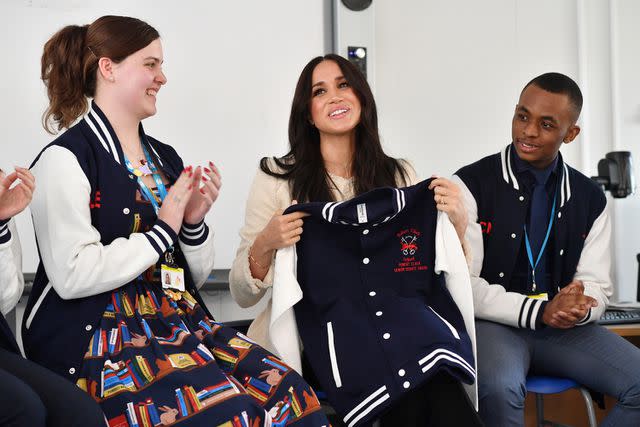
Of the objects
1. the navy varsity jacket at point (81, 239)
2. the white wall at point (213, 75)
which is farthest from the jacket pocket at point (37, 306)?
the white wall at point (213, 75)

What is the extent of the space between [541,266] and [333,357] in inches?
37.3

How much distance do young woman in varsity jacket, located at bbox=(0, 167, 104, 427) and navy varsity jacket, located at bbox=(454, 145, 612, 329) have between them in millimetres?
1441

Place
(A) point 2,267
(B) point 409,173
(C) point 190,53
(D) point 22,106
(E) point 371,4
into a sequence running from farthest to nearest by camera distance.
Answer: (E) point 371,4 → (C) point 190,53 → (D) point 22,106 → (B) point 409,173 → (A) point 2,267

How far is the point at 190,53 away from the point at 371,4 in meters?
0.94

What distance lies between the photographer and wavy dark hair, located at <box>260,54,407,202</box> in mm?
2867

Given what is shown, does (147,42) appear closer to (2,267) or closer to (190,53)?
(2,267)

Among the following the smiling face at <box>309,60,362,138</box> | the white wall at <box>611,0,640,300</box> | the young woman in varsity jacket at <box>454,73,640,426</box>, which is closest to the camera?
the young woman in varsity jacket at <box>454,73,640,426</box>

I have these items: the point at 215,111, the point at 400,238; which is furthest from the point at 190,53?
the point at 400,238

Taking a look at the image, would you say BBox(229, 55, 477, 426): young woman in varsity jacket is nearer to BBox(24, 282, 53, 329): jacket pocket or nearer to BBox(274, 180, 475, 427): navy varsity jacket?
BBox(274, 180, 475, 427): navy varsity jacket

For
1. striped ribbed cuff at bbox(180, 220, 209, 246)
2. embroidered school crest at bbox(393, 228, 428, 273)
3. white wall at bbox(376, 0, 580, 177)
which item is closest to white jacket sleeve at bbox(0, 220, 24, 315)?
striped ribbed cuff at bbox(180, 220, 209, 246)

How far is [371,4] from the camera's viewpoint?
13.6ft

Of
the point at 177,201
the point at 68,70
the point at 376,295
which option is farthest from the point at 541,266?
the point at 68,70

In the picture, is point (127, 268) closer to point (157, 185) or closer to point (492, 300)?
point (157, 185)

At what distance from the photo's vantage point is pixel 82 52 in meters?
2.51
